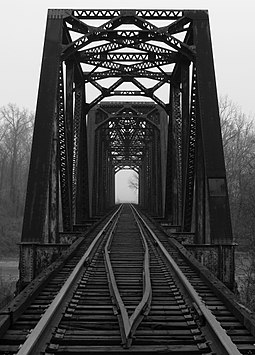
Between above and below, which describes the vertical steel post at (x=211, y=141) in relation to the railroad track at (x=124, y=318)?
above

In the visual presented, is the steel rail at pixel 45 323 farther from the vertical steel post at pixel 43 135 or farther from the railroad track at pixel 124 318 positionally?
the vertical steel post at pixel 43 135

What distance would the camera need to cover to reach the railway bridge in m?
4.07

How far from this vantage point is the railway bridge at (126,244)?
407 cm

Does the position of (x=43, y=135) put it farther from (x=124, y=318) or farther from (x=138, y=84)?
(x=138, y=84)

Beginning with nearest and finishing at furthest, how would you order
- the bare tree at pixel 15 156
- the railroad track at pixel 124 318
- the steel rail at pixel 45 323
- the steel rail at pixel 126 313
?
1. the steel rail at pixel 45 323
2. the railroad track at pixel 124 318
3. the steel rail at pixel 126 313
4. the bare tree at pixel 15 156

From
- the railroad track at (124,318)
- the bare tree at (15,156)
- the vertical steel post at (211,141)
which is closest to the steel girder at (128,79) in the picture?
the vertical steel post at (211,141)

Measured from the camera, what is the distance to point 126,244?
10906 millimetres

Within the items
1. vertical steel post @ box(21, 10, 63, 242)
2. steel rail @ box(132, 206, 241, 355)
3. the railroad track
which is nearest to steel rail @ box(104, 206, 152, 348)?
the railroad track

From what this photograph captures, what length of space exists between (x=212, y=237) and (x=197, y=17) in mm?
5965

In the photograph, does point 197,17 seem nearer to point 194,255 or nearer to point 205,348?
point 194,255

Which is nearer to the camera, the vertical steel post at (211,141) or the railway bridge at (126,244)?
the railway bridge at (126,244)

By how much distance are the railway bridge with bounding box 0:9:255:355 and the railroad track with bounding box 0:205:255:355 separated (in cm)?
1

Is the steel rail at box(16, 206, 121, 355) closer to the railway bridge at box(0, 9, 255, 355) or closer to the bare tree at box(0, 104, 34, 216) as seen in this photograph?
the railway bridge at box(0, 9, 255, 355)

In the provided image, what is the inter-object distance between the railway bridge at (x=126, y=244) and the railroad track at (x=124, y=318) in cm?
1
